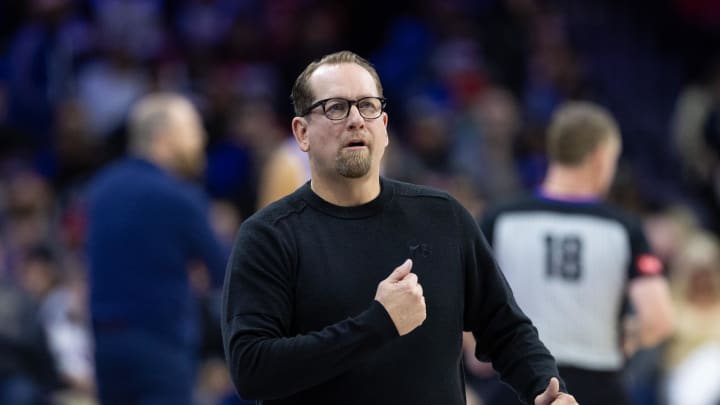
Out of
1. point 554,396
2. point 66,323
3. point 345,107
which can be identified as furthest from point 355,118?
point 66,323

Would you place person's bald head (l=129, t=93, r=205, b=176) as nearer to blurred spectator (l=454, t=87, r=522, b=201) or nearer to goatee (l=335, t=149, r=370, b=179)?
goatee (l=335, t=149, r=370, b=179)

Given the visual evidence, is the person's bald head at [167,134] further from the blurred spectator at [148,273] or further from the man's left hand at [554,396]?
the man's left hand at [554,396]

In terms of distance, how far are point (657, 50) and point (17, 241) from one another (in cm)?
736

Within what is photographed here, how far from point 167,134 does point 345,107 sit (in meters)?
2.96

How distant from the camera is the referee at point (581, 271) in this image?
5.55 m

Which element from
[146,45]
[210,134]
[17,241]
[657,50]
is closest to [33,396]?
[17,241]

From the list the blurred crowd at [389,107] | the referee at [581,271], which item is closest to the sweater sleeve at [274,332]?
the referee at [581,271]

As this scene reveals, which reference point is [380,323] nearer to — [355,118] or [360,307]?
[360,307]

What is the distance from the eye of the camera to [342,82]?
12.3ft

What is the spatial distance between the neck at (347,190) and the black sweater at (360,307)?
24 millimetres

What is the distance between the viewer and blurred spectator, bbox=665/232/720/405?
8852mm

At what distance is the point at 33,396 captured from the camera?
859cm

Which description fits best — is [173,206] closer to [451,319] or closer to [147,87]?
[451,319]

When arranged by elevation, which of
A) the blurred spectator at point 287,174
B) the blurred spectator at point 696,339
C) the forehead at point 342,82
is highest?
the forehead at point 342,82
